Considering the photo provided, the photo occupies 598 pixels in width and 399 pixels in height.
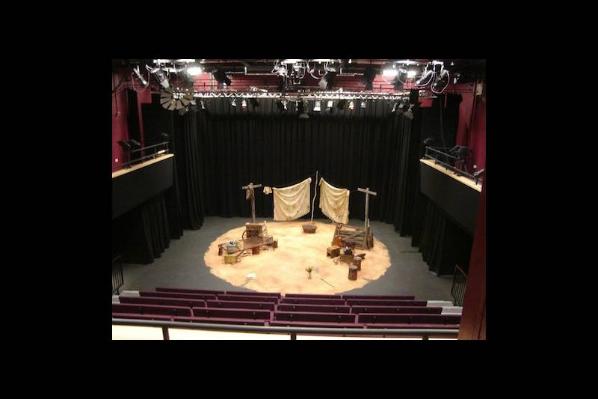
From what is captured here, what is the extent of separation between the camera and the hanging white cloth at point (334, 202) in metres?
14.5

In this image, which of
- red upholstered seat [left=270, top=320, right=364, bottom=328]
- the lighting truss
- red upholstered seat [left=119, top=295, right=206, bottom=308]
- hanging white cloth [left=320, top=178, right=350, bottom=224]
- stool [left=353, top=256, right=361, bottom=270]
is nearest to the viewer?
red upholstered seat [left=270, top=320, right=364, bottom=328]

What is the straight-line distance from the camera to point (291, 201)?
15.3 m

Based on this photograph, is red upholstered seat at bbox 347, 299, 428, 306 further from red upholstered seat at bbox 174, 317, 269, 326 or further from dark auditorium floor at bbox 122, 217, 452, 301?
red upholstered seat at bbox 174, 317, 269, 326

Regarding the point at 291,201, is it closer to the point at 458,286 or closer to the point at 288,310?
the point at 458,286

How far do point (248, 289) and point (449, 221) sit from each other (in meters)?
5.81

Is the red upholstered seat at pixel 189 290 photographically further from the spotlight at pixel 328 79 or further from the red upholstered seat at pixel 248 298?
the spotlight at pixel 328 79

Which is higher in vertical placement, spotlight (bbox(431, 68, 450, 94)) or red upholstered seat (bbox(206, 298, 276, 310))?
spotlight (bbox(431, 68, 450, 94))

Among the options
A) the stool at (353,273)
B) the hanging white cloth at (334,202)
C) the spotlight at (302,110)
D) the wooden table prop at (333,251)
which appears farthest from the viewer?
the hanging white cloth at (334,202)

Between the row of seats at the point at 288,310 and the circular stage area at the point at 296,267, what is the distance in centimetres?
113

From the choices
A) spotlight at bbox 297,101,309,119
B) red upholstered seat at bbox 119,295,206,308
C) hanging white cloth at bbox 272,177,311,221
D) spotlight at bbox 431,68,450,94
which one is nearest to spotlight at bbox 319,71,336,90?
spotlight at bbox 431,68,450,94

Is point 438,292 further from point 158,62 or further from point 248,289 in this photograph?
point 158,62

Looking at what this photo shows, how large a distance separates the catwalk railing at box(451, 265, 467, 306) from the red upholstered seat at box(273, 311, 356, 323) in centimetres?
357

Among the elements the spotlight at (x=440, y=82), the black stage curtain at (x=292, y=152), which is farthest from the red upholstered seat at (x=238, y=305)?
the black stage curtain at (x=292, y=152)

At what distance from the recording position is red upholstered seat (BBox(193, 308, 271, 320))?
674cm
